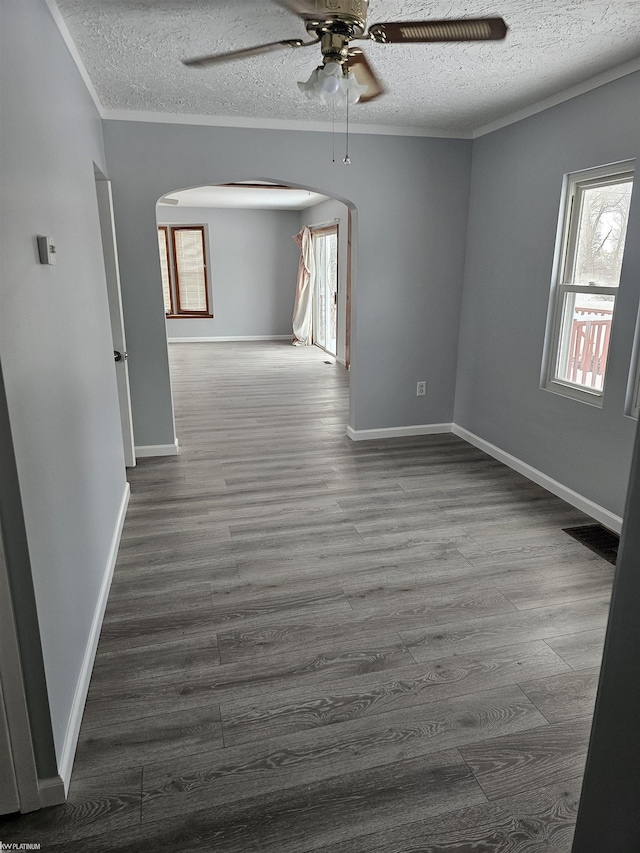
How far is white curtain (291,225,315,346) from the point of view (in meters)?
9.96

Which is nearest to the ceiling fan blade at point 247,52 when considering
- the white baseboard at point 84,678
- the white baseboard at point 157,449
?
the white baseboard at point 84,678

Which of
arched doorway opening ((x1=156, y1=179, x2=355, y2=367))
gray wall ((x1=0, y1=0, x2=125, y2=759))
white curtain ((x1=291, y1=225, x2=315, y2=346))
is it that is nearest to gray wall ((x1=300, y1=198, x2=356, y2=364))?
arched doorway opening ((x1=156, y1=179, x2=355, y2=367))

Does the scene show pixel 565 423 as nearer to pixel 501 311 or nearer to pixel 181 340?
pixel 501 311

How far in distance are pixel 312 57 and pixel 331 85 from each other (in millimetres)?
641

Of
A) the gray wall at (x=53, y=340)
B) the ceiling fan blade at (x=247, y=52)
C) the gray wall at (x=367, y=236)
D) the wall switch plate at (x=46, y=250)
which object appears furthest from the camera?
the gray wall at (x=367, y=236)

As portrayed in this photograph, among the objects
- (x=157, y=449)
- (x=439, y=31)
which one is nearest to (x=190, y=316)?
(x=157, y=449)

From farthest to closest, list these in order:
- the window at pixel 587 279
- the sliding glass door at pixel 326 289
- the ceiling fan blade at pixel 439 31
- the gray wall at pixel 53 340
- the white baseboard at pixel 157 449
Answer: the sliding glass door at pixel 326 289
the white baseboard at pixel 157 449
the window at pixel 587 279
the ceiling fan blade at pixel 439 31
the gray wall at pixel 53 340

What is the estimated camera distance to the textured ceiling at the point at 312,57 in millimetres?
2299

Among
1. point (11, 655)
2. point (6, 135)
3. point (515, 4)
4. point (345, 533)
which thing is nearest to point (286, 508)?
point (345, 533)

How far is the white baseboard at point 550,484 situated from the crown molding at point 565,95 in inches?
94.7

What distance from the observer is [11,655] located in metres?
1.44

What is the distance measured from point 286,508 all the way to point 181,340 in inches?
310

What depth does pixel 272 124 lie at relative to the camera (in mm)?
4043

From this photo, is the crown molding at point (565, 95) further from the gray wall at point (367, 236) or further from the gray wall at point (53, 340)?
the gray wall at point (53, 340)
